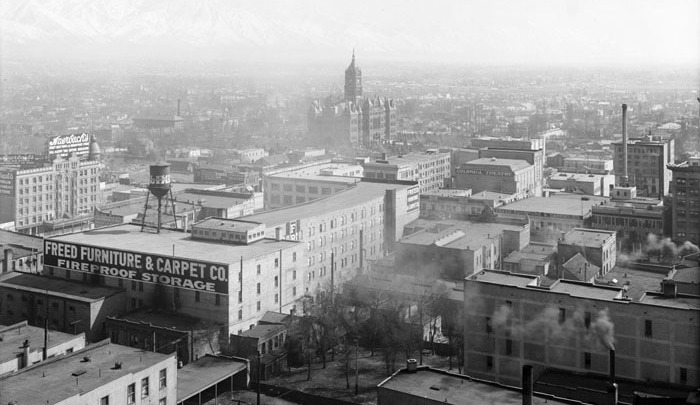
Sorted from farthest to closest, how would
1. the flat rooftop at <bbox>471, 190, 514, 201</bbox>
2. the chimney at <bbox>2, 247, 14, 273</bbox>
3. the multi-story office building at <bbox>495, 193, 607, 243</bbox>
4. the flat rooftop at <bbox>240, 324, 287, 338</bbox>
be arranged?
the flat rooftop at <bbox>471, 190, 514, 201</bbox>
the multi-story office building at <bbox>495, 193, 607, 243</bbox>
the chimney at <bbox>2, 247, 14, 273</bbox>
the flat rooftop at <bbox>240, 324, 287, 338</bbox>

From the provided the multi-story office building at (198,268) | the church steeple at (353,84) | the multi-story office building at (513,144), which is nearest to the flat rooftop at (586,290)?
the multi-story office building at (198,268)

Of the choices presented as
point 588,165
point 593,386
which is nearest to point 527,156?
point 588,165

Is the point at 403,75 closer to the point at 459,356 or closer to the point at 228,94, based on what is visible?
the point at 228,94

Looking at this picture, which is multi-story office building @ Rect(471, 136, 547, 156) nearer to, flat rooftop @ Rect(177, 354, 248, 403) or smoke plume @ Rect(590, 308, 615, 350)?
smoke plume @ Rect(590, 308, 615, 350)

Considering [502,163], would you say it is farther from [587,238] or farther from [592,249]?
[592,249]

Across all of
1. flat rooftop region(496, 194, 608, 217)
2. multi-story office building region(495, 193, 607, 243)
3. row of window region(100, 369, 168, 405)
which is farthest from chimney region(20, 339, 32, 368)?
flat rooftop region(496, 194, 608, 217)
